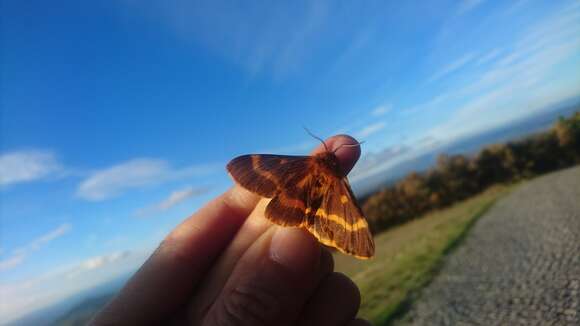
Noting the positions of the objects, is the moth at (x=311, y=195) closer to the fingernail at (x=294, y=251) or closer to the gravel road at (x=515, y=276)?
the fingernail at (x=294, y=251)

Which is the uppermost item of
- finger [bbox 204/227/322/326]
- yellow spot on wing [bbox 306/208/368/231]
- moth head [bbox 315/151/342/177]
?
moth head [bbox 315/151/342/177]

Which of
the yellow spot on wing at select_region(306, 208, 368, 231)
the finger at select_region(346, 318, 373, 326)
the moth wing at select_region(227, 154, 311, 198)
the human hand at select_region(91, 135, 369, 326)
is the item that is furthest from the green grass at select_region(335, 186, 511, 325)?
the yellow spot on wing at select_region(306, 208, 368, 231)

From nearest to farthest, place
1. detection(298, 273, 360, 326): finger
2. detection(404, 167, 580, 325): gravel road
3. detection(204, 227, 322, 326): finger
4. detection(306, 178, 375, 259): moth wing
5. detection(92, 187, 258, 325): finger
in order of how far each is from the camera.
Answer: detection(204, 227, 322, 326): finger
detection(306, 178, 375, 259): moth wing
detection(92, 187, 258, 325): finger
detection(298, 273, 360, 326): finger
detection(404, 167, 580, 325): gravel road

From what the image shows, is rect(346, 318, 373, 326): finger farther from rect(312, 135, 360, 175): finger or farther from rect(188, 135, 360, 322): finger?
rect(312, 135, 360, 175): finger

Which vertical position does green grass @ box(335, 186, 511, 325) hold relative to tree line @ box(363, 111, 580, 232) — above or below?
below

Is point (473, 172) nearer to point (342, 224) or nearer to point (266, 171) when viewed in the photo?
point (266, 171)

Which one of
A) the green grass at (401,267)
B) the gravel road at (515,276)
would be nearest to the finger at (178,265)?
the gravel road at (515,276)

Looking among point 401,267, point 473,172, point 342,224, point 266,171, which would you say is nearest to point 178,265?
point 266,171
